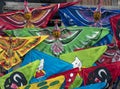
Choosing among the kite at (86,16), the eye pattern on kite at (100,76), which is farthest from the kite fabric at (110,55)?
the eye pattern on kite at (100,76)

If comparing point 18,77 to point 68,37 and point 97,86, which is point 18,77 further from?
point 68,37

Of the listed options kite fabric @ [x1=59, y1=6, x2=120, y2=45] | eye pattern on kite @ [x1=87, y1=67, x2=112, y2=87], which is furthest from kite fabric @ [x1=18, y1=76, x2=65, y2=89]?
kite fabric @ [x1=59, y1=6, x2=120, y2=45]

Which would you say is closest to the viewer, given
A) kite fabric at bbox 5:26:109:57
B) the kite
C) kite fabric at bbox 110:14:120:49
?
kite fabric at bbox 5:26:109:57

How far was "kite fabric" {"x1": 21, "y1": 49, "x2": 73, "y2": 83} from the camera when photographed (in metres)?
23.7

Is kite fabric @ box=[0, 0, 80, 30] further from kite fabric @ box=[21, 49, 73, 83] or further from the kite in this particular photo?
kite fabric @ box=[21, 49, 73, 83]

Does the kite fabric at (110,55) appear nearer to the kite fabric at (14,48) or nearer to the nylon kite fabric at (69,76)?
the nylon kite fabric at (69,76)

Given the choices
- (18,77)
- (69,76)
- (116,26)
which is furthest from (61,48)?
(116,26)

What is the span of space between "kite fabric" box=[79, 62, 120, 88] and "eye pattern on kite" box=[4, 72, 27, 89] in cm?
284

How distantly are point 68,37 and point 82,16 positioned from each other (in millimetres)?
1649

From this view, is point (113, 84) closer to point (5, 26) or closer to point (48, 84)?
point (48, 84)

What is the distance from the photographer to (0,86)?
74.0ft

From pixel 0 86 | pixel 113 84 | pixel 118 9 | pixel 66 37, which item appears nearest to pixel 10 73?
pixel 0 86

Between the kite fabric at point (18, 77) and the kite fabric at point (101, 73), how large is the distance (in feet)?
7.95

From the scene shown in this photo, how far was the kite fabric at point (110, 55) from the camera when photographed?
83.7 ft
